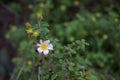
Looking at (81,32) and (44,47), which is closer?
(44,47)

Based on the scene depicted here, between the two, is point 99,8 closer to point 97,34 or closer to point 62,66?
point 97,34

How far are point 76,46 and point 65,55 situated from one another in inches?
4.4

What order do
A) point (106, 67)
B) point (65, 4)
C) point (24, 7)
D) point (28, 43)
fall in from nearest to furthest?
point (28, 43)
point (106, 67)
point (65, 4)
point (24, 7)

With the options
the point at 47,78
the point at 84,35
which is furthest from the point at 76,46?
the point at 84,35

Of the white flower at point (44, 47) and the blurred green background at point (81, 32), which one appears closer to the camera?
the white flower at point (44, 47)

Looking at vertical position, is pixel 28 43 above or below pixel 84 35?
below

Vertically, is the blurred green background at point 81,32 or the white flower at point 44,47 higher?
the blurred green background at point 81,32

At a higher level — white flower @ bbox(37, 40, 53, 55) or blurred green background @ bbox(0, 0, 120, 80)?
blurred green background @ bbox(0, 0, 120, 80)

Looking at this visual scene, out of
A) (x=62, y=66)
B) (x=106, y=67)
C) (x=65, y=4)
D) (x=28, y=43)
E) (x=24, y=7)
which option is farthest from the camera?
(x=24, y=7)

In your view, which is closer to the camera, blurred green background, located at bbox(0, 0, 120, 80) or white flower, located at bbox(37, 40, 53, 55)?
white flower, located at bbox(37, 40, 53, 55)

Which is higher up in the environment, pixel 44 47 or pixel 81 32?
pixel 81 32

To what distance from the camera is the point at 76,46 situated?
218 cm

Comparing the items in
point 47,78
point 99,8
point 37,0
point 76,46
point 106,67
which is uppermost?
point 99,8

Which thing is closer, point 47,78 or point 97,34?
point 47,78
